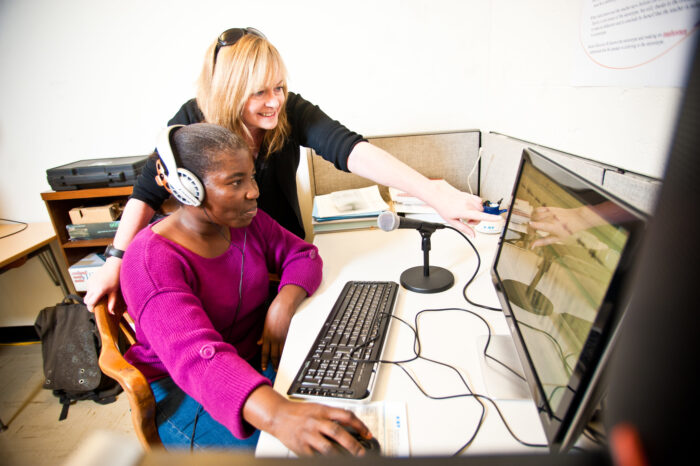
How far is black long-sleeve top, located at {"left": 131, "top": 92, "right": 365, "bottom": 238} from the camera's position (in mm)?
1150

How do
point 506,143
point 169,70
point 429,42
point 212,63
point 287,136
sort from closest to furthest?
point 212,63
point 287,136
point 506,143
point 429,42
point 169,70

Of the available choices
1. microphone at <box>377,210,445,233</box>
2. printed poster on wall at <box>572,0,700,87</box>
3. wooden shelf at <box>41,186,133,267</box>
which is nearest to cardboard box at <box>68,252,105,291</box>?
wooden shelf at <box>41,186,133,267</box>

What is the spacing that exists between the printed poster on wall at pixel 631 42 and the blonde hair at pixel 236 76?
2.80 feet

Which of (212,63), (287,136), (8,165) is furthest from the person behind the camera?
(8,165)

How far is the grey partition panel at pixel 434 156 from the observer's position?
1.74 m

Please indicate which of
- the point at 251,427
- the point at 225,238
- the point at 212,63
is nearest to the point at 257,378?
the point at 251,427

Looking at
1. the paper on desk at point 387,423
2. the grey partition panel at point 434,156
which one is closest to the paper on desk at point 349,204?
the grey partition panel at point 434,156

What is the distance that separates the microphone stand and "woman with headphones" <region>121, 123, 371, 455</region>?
0.27 m

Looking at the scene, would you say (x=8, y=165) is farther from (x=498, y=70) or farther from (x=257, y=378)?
(x=498, y=70)

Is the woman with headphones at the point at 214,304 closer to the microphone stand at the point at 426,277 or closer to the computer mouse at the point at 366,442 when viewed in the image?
the computer mouse at the point at 366,442

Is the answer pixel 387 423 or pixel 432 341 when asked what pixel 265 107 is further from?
pixel 387 423

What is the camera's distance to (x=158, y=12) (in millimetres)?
1840

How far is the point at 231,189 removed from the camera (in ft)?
2.86

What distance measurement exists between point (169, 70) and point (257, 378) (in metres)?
1.88
